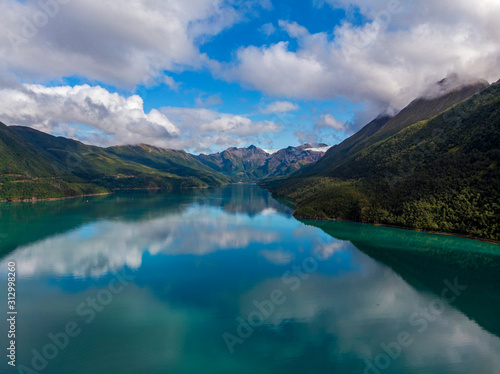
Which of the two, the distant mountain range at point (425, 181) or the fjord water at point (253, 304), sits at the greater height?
the distant mountain range at point (425, 181)

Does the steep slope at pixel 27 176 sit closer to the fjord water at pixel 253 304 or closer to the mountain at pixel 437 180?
the fjord water at pixel 253 304

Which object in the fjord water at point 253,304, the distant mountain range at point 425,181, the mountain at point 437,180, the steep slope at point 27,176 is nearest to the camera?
the fjord water at point 253,304

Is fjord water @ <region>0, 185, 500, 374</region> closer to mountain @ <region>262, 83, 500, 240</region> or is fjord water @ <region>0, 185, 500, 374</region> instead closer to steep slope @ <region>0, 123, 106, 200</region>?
mountain @ <region>262, 83, 500, 240</region>

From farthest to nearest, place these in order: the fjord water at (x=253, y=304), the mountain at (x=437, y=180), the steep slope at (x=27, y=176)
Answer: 1. the steep slope at (x=27, y=176)
2. the mountain at (x=437, y=180)
3. the fjord water at (x=253, y=304)

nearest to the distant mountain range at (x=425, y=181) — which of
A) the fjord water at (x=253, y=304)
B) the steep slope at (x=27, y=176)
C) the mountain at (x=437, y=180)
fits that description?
the mountain at (x=437, y=180)

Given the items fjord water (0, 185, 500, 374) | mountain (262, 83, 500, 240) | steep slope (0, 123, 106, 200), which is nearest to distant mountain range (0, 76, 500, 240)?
mountain (262, 83, 500, 240)

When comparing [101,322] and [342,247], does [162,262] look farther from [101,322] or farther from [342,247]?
[342,247]

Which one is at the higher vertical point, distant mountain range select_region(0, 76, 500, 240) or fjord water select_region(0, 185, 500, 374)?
distant mountain range select_region(0, 76, 500, 240)
